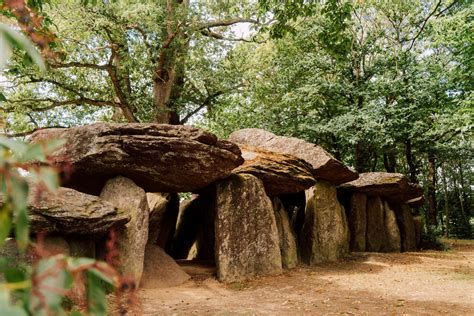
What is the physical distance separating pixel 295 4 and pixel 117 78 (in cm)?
815

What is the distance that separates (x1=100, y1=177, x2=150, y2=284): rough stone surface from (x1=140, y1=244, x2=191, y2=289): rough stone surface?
48 centimetres

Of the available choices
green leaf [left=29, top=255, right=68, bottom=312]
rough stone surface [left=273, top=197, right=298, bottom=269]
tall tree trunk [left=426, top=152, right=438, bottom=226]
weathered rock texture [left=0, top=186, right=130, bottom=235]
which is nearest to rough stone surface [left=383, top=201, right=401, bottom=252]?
rough stone surface [left=273, top=197, right=298, bottom=269]

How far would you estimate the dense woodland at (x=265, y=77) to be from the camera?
12.9 metres

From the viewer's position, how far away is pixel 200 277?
28.1 ft

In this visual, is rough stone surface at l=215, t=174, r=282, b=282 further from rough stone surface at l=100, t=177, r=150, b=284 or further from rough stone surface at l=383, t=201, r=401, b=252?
rough stone surface at l=383, t=201, r=401, b=252

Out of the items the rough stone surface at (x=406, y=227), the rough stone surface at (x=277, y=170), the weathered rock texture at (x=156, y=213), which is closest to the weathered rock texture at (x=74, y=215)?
the weathered rock texture at (x=156, y=213)

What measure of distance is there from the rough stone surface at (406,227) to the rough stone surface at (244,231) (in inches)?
287

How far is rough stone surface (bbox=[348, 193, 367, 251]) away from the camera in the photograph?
13.1m

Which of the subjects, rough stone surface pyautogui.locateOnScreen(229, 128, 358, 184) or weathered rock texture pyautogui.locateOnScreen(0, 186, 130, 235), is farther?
rough stone surface pyautogui.locateOnScreen(229, 128, 358, 184)

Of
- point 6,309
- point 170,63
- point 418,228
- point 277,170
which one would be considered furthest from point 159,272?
point 418,228

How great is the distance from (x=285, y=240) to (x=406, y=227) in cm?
650

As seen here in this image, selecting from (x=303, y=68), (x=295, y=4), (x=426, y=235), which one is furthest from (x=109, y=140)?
(x=426, y=235)

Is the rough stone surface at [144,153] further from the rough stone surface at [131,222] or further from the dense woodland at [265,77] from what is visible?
the dense woodland at [265,77]

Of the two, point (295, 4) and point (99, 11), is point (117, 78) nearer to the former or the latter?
point (99, 11)
